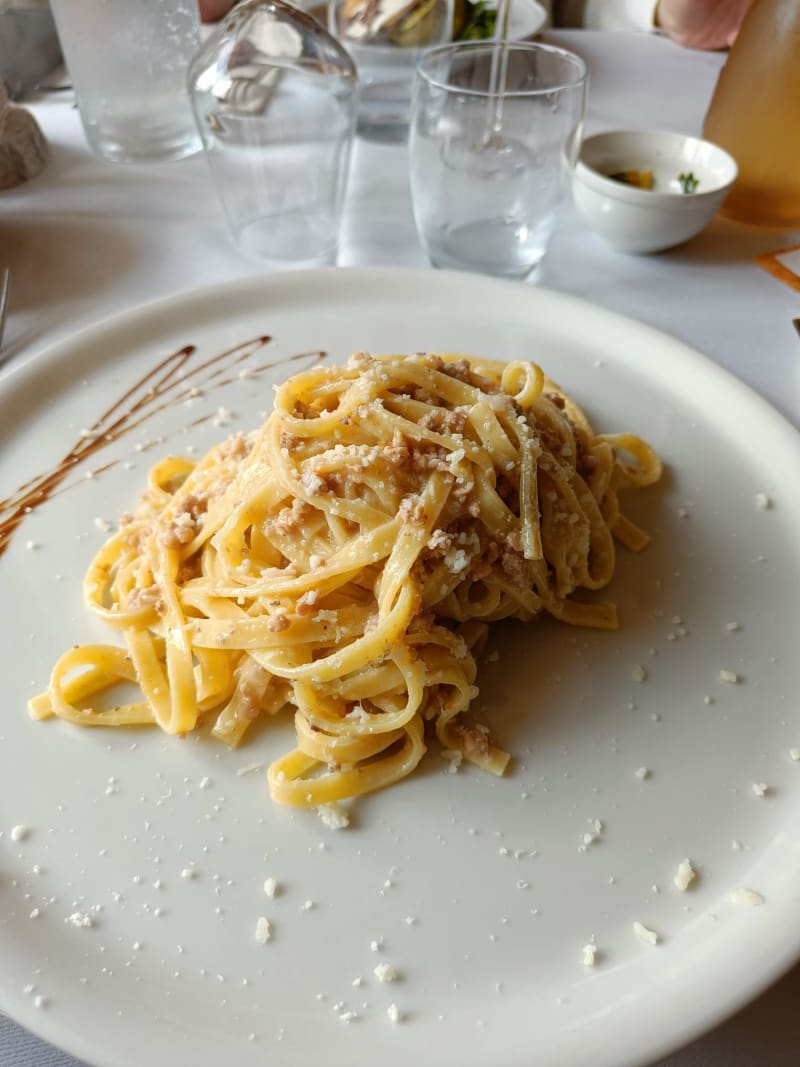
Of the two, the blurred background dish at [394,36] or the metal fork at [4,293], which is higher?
the blurred background dish at [394,36]

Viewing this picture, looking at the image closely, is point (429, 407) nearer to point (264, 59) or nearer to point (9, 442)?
point (9, 442)

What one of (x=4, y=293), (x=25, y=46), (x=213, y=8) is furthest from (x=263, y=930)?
(x=213, y=8)

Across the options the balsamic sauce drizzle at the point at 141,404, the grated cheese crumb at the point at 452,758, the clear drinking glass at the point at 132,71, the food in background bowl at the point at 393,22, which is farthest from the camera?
the food in background bowl at the point at 393,22

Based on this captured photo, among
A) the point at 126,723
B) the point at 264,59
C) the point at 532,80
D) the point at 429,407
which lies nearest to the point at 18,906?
the point at 126,723

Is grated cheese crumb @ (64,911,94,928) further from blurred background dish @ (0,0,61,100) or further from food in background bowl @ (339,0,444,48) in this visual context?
blurred background dish @ (0,0,61,100)

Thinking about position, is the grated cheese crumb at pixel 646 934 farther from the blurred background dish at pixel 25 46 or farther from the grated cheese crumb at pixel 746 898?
the blurred background dish at pixel 25 46

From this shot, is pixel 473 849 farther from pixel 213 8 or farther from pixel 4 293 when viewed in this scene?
pixel 213 8

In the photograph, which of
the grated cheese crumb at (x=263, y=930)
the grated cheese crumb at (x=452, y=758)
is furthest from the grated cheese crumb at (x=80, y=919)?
the grated cheese crumb at (x=452, y=758)
